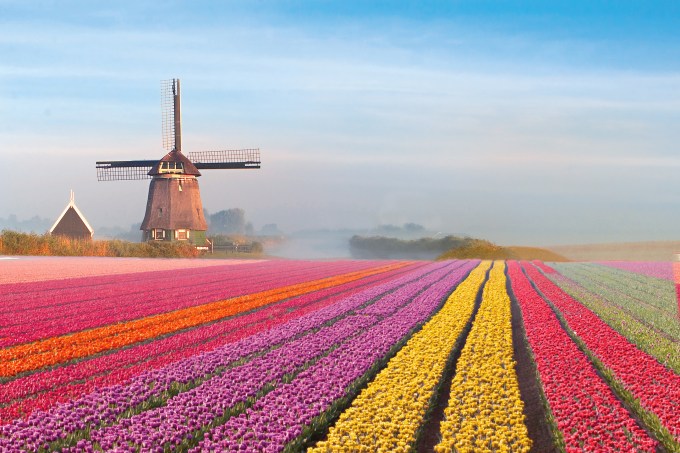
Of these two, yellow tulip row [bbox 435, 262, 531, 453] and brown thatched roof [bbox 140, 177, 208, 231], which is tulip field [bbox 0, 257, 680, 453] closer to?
yellow tulip row [bbox 435, 262, 531, 453]

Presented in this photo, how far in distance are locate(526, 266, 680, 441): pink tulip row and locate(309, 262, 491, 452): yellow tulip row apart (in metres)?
2.86

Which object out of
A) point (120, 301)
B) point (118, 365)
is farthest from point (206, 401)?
point (120, 301)

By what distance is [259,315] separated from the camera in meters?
17.7

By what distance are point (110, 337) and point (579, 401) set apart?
9.34m

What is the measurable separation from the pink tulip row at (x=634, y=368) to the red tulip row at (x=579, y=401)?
373 millimetres

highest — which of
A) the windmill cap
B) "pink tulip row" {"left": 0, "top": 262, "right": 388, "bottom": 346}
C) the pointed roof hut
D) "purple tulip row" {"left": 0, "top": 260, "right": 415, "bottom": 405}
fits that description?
the windmill cap

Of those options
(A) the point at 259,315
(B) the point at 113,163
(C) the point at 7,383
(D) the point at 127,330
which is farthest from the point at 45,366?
(B) the point at 113,163

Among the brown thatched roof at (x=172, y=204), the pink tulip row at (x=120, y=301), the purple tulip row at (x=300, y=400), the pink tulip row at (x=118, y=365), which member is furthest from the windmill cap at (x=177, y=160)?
Answer: the purple tulip row at (x=300, y=400)

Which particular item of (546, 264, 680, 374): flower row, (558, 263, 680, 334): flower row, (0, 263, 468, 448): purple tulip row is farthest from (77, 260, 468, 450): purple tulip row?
(558, 263, 680, 334): flower row

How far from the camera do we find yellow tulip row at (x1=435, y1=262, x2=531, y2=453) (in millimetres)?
8031

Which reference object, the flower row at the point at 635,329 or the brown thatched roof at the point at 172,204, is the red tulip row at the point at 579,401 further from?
the brown thatched roof at the point at 172,204

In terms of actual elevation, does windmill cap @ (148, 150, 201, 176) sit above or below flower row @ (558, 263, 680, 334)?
above

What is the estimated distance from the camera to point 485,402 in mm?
9406

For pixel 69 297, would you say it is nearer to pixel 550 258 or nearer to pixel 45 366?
pixel 45 366
